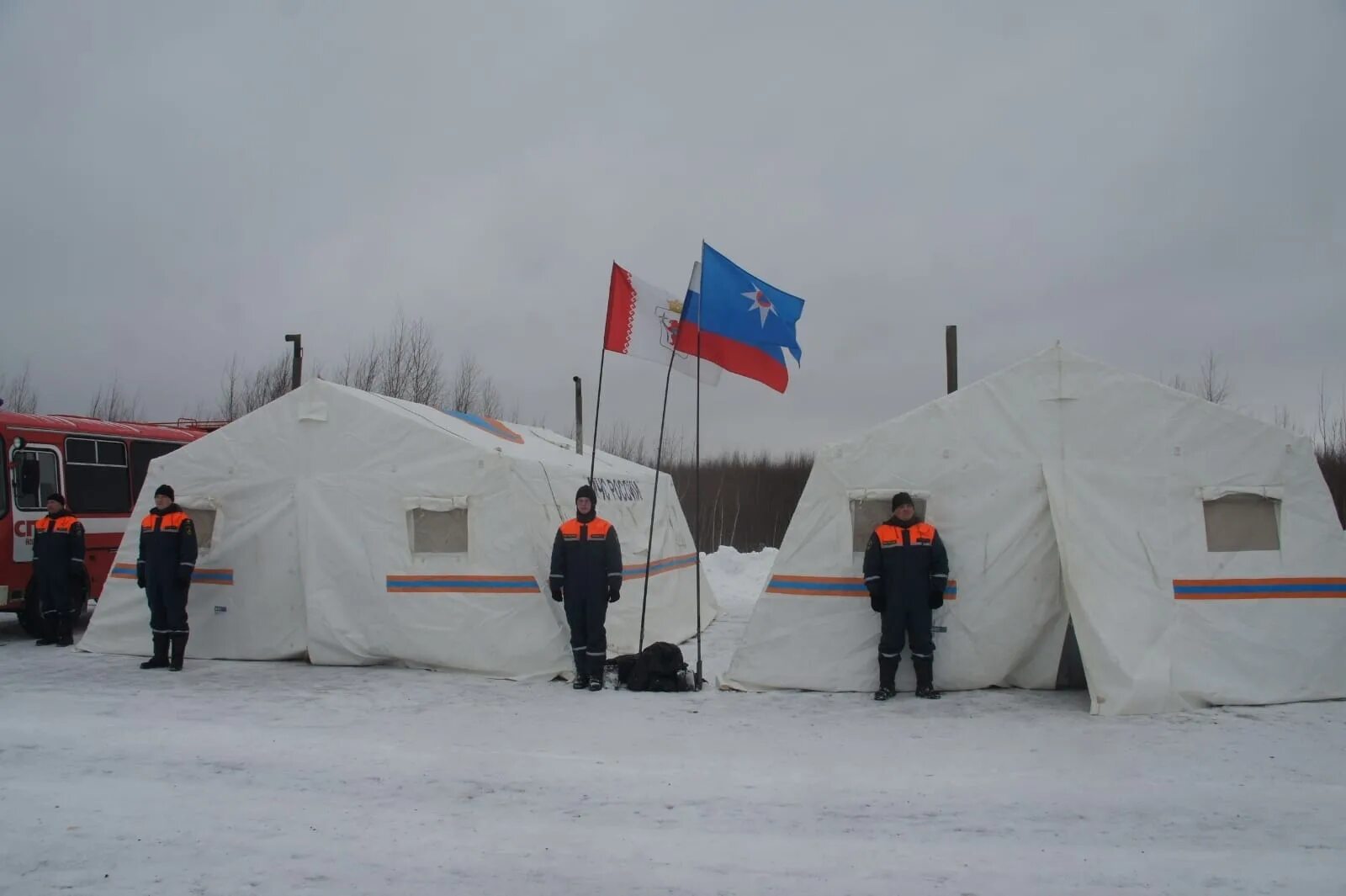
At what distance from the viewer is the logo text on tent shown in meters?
12.6

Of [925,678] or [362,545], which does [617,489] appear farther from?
[925,678]

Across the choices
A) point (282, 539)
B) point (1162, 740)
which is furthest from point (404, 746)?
point (1162, 740)

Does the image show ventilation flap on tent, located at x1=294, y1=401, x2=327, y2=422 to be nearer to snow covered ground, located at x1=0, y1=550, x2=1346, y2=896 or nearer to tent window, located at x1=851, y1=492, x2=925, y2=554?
snow covered ground, located at x1=0, y1=550, x2=1346, y2=896

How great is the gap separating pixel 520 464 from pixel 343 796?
491 cm

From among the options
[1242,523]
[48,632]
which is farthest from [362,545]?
[1242,523]

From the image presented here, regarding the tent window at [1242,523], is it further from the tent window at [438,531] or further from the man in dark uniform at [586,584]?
the tent window at [438,531]

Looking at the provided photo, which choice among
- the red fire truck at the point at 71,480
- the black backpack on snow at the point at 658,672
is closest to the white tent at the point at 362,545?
the black backpack on snow at the point at 658,672

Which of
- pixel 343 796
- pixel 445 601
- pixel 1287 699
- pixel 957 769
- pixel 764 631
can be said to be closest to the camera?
pixel 343 796

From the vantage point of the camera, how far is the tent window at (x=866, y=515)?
31.8 feet

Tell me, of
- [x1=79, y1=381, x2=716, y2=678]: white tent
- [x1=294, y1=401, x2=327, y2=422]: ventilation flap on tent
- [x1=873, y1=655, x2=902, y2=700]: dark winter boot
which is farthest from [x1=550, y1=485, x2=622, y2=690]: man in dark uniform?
[x1=294, y1=401, x2=327, y2=422]: ventilation flap on tent

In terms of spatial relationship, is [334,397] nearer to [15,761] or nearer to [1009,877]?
[15,761]

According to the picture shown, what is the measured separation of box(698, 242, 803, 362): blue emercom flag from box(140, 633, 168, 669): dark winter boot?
258 inches

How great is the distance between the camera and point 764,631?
9.61 metres

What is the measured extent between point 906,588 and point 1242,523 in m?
3.24
